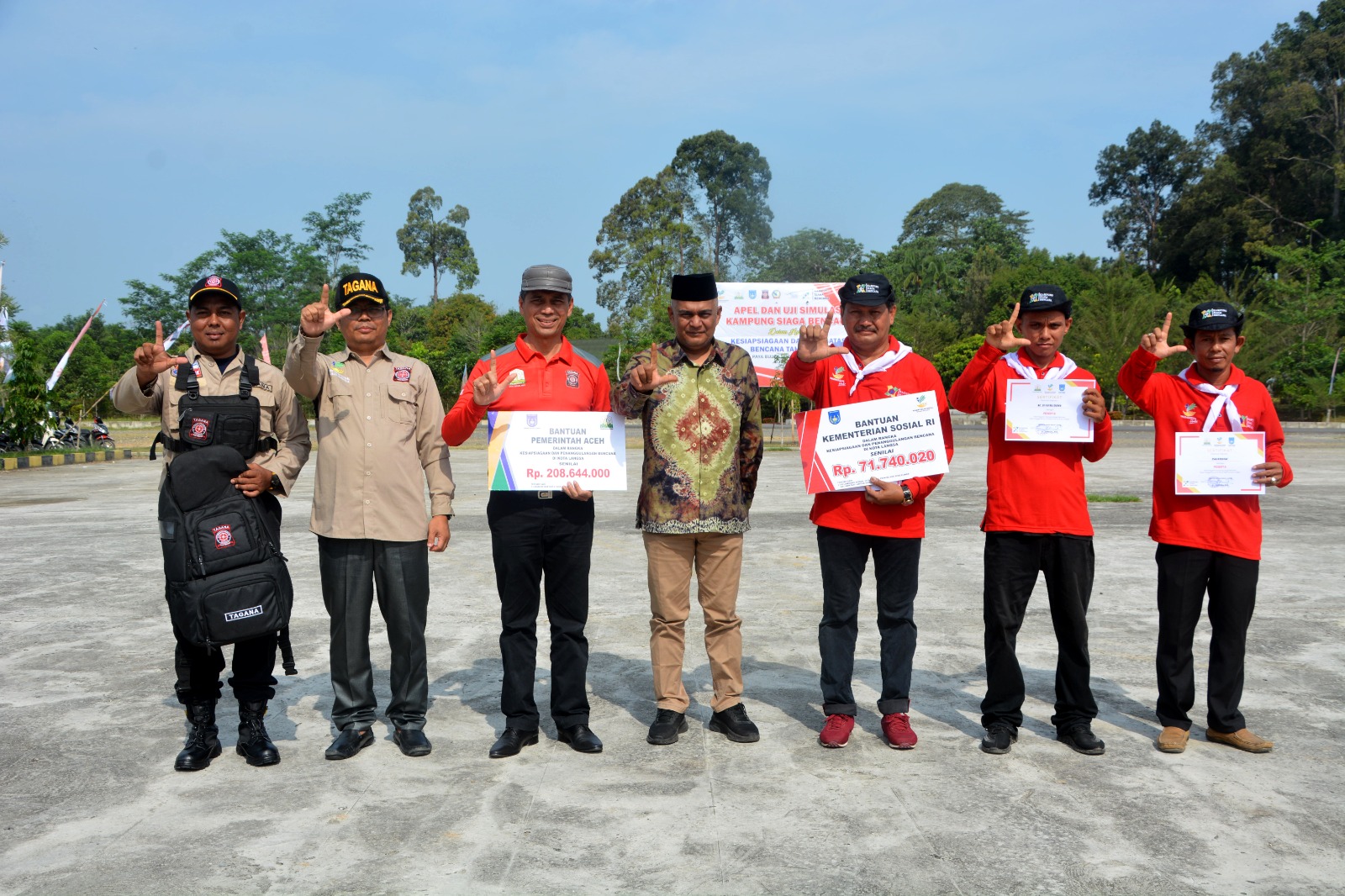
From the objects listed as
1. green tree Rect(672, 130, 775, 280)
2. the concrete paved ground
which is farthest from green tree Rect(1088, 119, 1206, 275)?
the concrete paved ground

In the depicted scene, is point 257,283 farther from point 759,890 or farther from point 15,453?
point 759,890

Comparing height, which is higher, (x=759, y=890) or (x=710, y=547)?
(x=710, y=547)

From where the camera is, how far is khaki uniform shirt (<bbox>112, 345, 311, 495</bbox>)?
14.3 feet

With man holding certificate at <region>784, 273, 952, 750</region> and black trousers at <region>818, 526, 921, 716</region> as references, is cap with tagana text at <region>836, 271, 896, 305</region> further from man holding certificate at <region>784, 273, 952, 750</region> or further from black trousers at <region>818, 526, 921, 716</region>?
black trousers at <region>818, 526, 921, 716</region>

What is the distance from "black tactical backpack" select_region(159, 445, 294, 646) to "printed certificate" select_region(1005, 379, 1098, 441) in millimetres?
3349

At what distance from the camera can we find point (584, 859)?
341cm

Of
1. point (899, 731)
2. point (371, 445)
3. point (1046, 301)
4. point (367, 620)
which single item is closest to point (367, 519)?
point (371, 445)

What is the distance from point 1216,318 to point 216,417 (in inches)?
176

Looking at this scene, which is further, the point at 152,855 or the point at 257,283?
the point at 257,283

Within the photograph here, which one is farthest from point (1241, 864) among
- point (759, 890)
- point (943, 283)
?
point (943, 283)

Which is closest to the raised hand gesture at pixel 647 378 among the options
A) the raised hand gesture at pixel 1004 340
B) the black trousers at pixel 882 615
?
the black trousers at pixel 882 615

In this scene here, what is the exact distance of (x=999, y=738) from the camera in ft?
14.7

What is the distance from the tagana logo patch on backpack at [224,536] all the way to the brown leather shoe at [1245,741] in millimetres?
4440

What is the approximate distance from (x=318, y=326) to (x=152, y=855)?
2065mm
